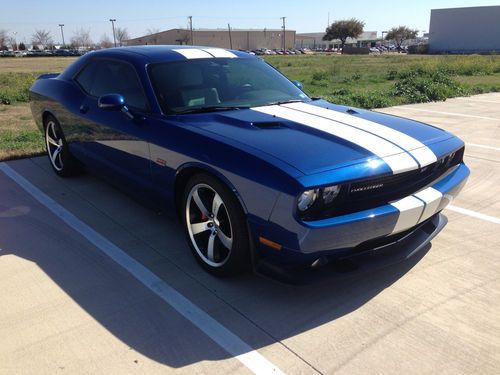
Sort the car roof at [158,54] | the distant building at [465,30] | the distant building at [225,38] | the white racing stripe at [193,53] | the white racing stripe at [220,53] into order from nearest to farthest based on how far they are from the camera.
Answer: the car roof at [158,54] → the white racing stripe at [193,53] → the white racing stripe at [220,53] → the distant building at [465,30] → the distant building at [225,38]

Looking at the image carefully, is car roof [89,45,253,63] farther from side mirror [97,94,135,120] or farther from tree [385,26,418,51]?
tree [385,26,418,51]

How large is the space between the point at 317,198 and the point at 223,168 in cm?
61

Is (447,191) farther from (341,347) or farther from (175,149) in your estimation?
(175,149)

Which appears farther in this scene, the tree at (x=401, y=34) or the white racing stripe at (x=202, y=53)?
the tree at (x=401, y=34)

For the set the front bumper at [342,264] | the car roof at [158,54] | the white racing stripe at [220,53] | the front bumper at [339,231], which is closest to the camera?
the front bumper at [339,231]

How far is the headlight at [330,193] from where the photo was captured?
2527 mm

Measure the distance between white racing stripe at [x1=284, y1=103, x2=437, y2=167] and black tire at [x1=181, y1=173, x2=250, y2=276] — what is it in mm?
1070

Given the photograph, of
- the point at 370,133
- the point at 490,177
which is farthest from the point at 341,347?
the point at 490,177

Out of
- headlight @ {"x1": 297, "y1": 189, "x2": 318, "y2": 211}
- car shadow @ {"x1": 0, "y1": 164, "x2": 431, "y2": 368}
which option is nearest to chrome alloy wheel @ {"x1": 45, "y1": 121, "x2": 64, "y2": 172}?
car shadow @ {"x1": 0, "y1": 164, "x2": 431, "y2": 368}

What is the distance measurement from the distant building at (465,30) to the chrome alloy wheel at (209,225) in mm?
77296

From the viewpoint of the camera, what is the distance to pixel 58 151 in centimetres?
525

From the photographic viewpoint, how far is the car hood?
2680mm

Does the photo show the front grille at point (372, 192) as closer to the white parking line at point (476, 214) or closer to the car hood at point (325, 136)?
the car hood at point (325, 136)

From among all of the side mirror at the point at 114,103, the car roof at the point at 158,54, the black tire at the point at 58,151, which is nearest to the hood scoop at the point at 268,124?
the side mirror at the point at 114,103
